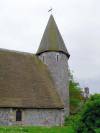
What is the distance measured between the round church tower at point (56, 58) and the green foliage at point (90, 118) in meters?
18.5

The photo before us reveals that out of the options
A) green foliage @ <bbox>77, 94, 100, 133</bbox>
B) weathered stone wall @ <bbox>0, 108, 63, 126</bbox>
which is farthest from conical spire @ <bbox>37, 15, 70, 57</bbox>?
green foliage @ <bbox>77, 94, 100, 133</bbox>

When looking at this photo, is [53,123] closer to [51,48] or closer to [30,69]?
[30,69]

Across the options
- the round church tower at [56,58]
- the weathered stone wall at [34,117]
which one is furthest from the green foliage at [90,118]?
the round church tower at [56,58]

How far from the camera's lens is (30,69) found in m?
30.5

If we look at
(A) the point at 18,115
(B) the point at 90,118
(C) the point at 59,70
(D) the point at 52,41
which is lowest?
(B) the point at 90,118

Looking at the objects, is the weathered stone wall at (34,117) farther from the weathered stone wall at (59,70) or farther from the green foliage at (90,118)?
the green foliage at (90,118)

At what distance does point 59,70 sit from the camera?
31781 mm

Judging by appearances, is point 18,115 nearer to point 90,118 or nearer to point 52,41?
point 52,41

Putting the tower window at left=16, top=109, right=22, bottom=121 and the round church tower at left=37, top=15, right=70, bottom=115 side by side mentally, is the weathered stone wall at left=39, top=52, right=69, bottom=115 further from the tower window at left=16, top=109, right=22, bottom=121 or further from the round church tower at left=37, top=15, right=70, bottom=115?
the tower window at left=16, top=109, right=22, bottom=121

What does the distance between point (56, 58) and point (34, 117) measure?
25.8ft

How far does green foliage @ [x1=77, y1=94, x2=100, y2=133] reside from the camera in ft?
39.6

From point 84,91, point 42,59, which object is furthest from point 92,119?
point 84,91

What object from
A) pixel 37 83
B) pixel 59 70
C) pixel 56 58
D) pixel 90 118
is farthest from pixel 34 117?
pixel 90 118

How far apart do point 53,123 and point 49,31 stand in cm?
1072
